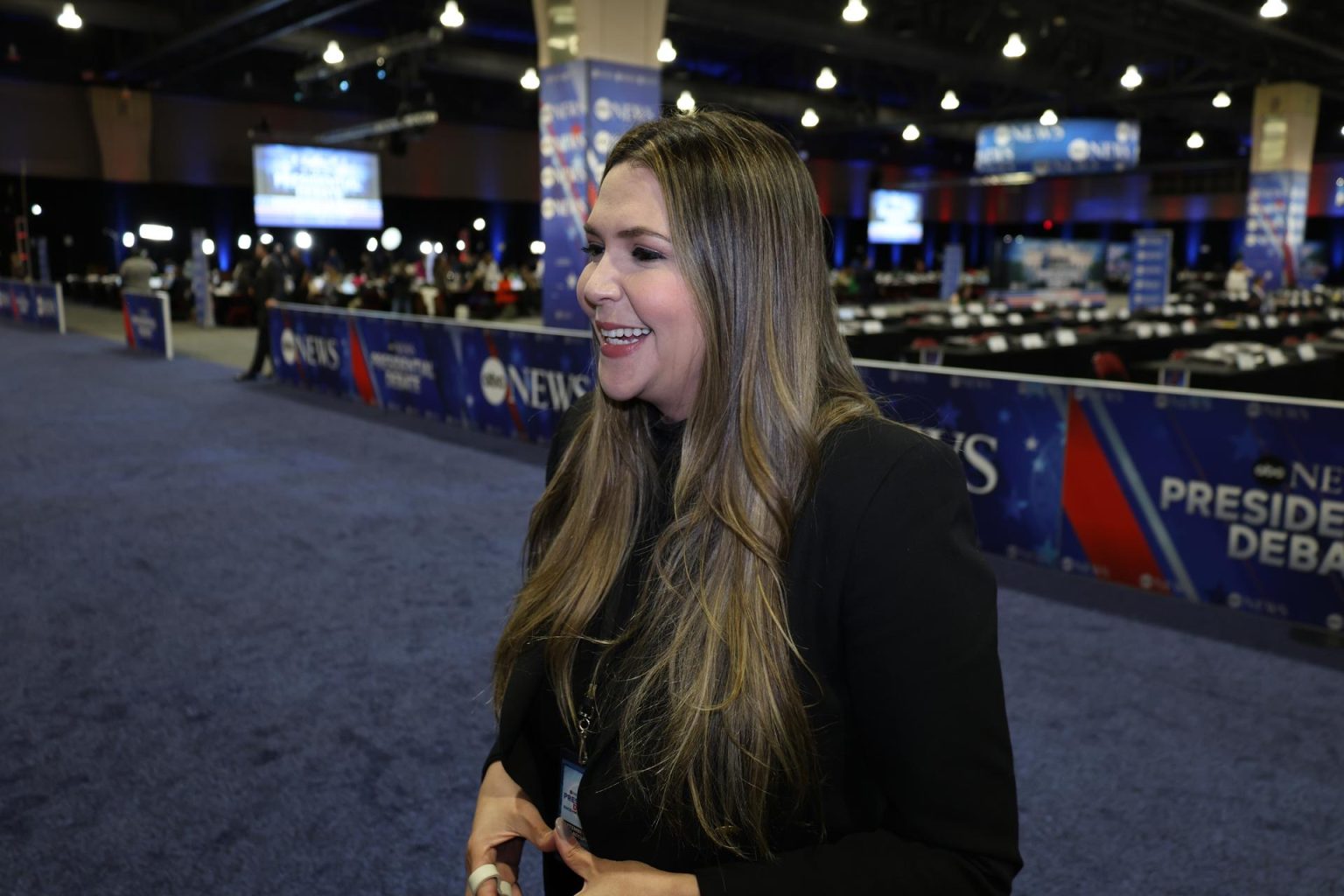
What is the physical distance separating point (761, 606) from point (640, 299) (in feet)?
1.13

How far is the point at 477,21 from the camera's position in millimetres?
17453

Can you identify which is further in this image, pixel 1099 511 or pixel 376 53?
pixel 376 53

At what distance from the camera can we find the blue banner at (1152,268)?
15930mm

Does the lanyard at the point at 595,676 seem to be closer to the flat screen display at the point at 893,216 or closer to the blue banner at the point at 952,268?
the blue banner at the point at 952,268

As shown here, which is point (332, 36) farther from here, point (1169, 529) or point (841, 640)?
point (841, 640)

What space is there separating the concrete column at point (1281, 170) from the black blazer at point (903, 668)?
1838 centimetres

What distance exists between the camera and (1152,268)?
52.5 feet

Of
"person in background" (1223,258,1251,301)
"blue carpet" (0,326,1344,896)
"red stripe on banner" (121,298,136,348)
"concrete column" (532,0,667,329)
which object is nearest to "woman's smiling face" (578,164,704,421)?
"blue carpet" (0,326,1344,896)

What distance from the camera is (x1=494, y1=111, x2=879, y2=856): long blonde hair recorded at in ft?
3.26

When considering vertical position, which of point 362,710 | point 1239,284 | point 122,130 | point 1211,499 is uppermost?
point 122,130

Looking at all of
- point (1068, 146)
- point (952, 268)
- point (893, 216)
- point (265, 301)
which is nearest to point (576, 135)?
point (265, 301)

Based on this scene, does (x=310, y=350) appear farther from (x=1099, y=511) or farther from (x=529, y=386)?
(x=1099, y=511)

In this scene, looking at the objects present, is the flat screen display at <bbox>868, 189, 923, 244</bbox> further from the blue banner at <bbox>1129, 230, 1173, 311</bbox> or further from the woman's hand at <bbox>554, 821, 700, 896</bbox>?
the woman's hand at <bbox>554, 821, 700, 896</bbox>

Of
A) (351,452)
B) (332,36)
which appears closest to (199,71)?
(332,36)
